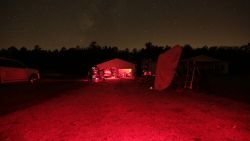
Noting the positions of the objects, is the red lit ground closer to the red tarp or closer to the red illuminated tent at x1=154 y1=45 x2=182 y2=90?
the red illuminated tent at x1=154 y1=45 x2=182 y2=90

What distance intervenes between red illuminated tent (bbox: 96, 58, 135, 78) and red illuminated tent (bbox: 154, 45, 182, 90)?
75.9ft

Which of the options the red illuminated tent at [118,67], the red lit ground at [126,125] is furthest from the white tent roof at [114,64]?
the red lit ground at [126,125]

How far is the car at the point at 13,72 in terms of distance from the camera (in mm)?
15920

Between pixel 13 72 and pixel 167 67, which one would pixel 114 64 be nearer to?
pixel 167 67

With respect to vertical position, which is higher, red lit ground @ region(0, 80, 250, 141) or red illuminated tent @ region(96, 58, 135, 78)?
red illuminated tent @ region(96, 58, 135, 78)

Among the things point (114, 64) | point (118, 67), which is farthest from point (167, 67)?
point (114, 64)

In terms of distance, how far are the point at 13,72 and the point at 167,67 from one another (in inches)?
442

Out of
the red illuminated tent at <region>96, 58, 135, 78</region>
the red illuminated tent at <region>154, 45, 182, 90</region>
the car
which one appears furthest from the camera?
the red illuminated tent at <region>96, 58, 135, 78</region>

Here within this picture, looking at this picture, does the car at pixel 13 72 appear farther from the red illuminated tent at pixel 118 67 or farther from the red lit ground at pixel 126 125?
the red illuminated tent at pixel 118 67

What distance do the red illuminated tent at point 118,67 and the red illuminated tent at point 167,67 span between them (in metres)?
23.1

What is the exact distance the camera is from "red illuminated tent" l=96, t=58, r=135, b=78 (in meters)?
40.7

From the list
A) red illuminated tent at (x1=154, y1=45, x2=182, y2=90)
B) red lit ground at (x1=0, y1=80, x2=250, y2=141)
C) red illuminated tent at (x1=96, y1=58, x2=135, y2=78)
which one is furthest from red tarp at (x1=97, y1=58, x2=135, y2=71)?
red lit ground at (x1=0, y1=80, x2=250, y2=141)

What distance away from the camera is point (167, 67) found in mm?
17016

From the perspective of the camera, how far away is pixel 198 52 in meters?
69.1
